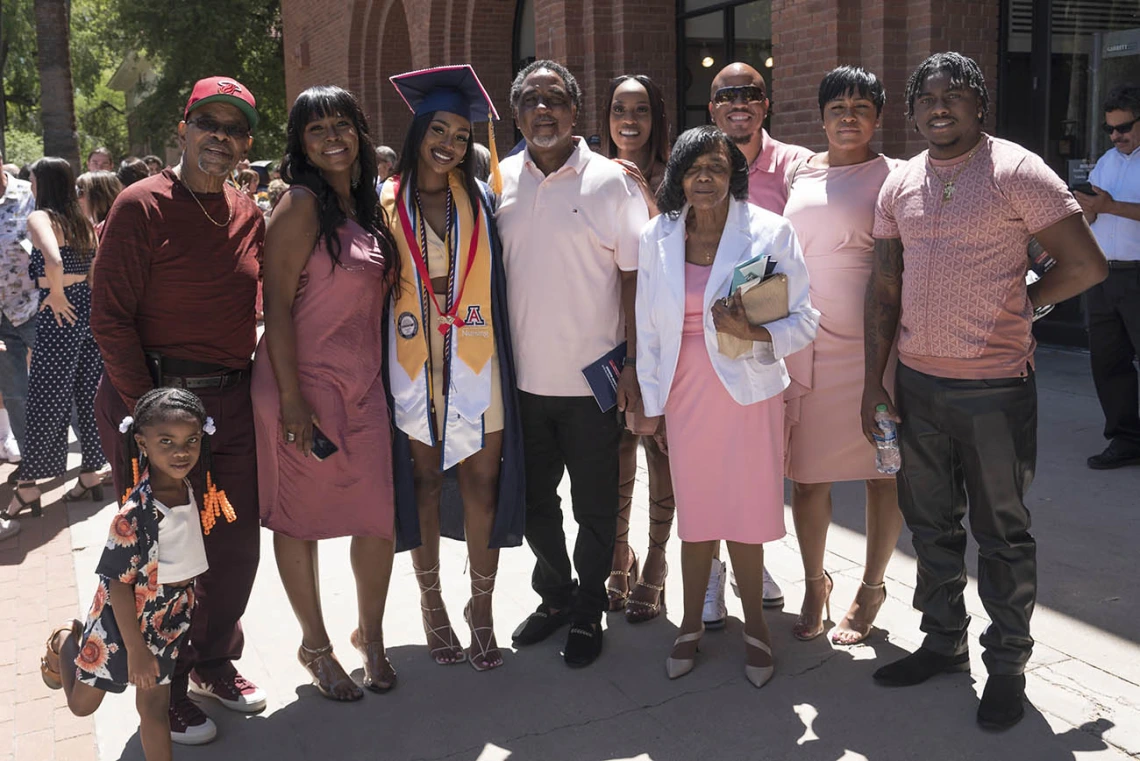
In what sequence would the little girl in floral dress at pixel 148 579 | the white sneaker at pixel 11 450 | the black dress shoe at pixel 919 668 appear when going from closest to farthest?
the little girl in floral dress at pixel 148 579, the black dress shoe at pixel 919 668, the white sneaker at pixel 11 450

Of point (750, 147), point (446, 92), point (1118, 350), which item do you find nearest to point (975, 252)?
point (750, 147)

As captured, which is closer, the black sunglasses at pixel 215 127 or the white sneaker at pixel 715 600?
the black sunglasses at pixel 215 127

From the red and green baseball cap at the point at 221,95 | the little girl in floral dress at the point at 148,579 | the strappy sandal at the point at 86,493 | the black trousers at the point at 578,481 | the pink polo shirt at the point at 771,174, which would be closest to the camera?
the little girl in floral dress at the point at 148,579

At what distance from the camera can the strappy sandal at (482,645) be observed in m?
4.04

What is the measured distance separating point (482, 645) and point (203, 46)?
75.4 feet

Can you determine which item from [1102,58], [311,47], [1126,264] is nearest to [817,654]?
[1126,264]

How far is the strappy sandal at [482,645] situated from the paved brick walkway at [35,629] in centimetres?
133

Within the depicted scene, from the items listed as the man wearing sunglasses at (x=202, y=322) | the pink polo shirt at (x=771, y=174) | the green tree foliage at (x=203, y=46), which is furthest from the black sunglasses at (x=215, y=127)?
the green tree foliage at (x=203, y=46)

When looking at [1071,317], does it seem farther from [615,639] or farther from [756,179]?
Answer: [615,639]

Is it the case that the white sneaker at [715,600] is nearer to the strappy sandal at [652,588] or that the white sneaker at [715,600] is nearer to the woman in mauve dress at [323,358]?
the strappy sandal at [652,588]

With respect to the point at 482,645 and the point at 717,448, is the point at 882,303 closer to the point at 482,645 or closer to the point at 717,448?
the point at 717,448

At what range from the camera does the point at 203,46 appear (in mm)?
23984

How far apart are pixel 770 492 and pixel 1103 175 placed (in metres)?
3.72

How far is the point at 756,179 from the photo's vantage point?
4.30m
